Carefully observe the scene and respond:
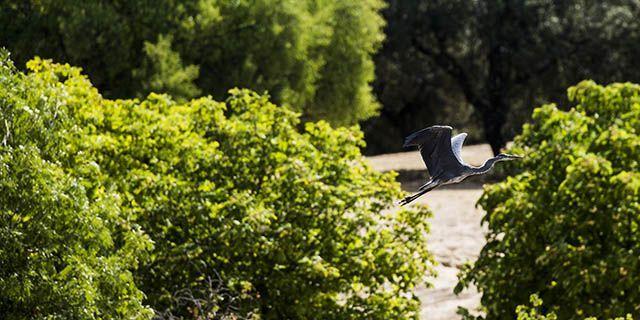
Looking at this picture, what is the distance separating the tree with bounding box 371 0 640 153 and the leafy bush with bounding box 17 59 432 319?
2287cm

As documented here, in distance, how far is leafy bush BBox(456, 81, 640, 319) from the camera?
17500 millimetres

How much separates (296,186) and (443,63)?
26.5 m

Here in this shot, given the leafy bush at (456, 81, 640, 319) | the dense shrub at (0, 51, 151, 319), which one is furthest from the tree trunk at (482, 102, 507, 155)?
the dense shrub at (0, 51, 151, 319)

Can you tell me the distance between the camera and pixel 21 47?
31.6 meters

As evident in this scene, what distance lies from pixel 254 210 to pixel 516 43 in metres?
26.2

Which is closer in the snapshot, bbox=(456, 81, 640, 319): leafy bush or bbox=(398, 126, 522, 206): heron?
bbox=(398, 126, 522, 206): heron

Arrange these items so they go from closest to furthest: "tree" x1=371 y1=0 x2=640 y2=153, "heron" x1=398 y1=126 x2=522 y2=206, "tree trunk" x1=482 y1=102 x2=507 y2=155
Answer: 1. "heron" x1=398 y1=126 x2=522 y2=206
2. "tree trunk" x1=482 y1=102 x2=507 y2=155
3. "tree" x1=371 y1=0 x2=640 y2=153

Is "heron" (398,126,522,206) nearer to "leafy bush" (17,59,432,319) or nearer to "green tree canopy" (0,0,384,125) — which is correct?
"leafy bush" (17,59,432,319)

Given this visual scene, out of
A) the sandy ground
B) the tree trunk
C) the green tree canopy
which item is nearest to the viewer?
the sandy ground

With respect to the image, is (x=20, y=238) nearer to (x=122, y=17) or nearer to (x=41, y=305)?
(x=41, y=305)

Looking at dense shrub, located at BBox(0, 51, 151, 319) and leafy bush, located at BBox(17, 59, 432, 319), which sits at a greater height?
leafy bush, located at BBox(17, 59, 432, 319)

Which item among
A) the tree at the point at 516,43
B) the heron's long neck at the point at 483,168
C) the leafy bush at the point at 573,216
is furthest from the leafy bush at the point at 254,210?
the tree at the point at 516,43

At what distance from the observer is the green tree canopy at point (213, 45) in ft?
105

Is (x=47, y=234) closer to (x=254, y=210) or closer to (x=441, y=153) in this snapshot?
(x=254, y=210)
